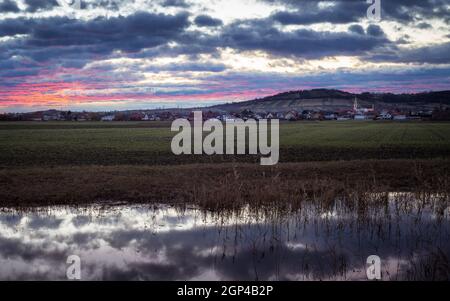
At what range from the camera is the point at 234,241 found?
1266 cm

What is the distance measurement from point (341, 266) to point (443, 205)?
25.6 ft

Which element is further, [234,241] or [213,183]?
[213,183]

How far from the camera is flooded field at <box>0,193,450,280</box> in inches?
402

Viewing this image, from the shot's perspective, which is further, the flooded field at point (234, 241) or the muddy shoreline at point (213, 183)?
the muddy shoreline at point (213, 183)

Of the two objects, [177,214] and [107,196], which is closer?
[177,214]

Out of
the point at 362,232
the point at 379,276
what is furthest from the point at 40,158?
the point at 379,276

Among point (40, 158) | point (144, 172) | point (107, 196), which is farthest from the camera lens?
point (40, 158)

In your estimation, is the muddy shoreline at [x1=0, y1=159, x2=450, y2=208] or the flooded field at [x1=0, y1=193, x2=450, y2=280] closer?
the flooded field at [x1=0, y1=193, x2=450, y2=280]

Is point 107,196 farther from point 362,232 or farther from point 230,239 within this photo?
point 362,232

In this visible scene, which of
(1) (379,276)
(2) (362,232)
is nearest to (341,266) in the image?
(1) (379,276)

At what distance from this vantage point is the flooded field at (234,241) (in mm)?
10214

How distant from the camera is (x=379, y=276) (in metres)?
9.62
